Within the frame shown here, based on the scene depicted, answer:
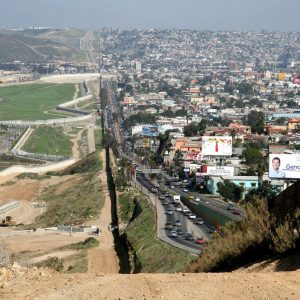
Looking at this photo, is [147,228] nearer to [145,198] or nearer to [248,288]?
[145,198]

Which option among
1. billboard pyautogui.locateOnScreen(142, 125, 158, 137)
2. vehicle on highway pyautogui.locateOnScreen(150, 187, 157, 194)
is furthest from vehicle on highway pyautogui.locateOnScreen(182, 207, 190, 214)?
billboard pyautogui.locateOnScreen(142, 125, 158, 137)

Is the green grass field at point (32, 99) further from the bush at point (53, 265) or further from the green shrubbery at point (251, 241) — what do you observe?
the green shrubbery at point (251, 241)

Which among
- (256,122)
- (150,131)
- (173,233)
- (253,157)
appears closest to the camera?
(173,233)

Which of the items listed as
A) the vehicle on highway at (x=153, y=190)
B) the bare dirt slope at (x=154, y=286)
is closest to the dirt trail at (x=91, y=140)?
the vehicle on highway at (x=153, y=190)

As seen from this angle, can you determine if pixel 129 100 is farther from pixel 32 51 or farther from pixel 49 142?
pixel 32 51

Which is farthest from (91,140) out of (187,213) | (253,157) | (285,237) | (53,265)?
(285,237)
